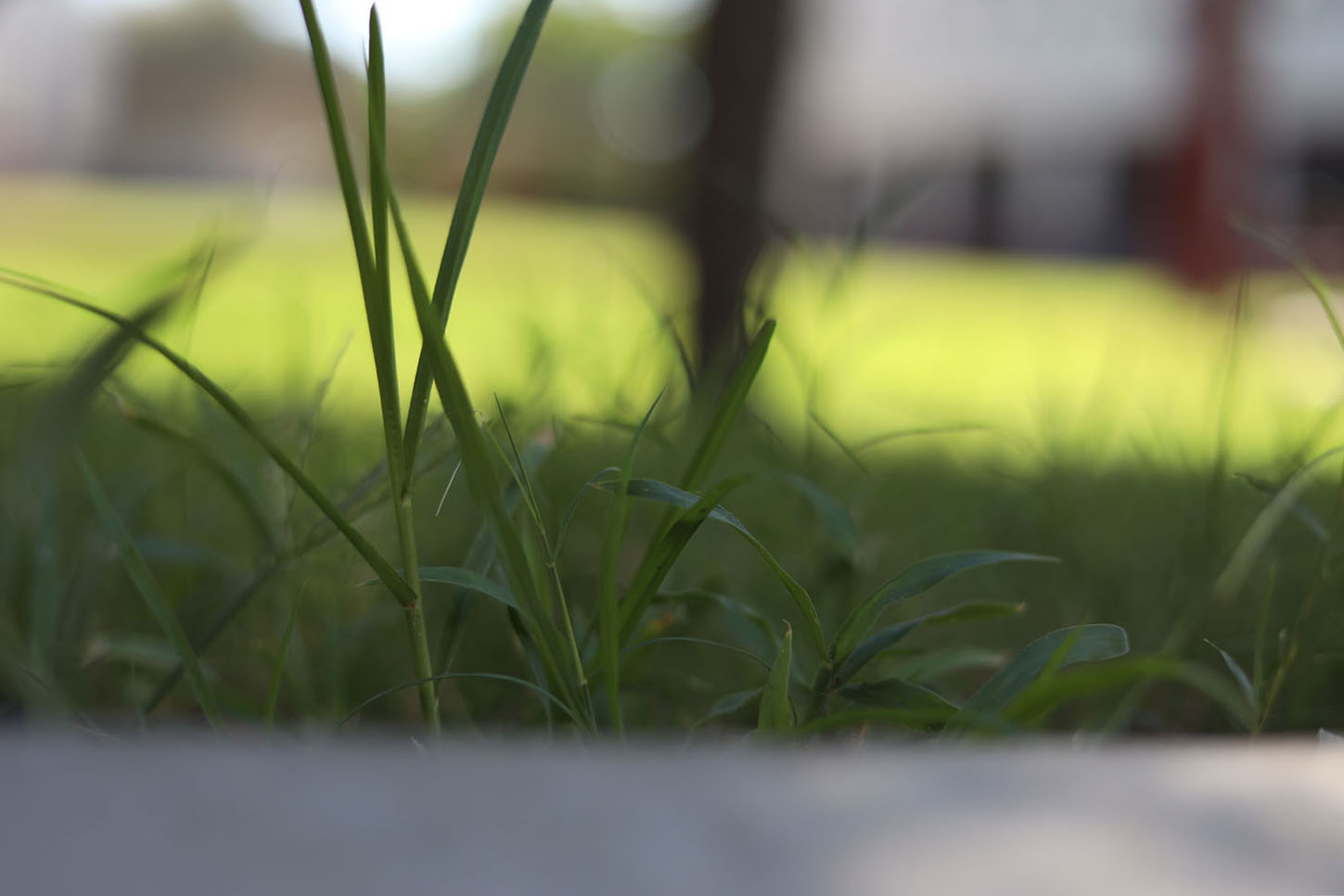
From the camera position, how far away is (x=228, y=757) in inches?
14.0

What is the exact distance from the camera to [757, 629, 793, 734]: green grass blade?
0.48 metres

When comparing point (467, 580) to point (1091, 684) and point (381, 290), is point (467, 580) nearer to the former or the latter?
point (381, 290)

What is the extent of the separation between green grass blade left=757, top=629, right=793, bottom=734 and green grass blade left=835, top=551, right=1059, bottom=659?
0.13ft

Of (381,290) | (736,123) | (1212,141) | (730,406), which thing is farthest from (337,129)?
(1212,141)

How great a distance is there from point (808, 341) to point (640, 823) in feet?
5.13

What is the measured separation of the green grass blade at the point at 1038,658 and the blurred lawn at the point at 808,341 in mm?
285

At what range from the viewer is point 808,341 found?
6.11 ft

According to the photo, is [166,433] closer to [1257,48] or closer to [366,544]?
[366,544]

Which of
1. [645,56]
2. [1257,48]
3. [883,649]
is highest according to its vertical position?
[645,56]

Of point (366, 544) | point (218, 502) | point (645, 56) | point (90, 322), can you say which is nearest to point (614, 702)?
point (366, 544)

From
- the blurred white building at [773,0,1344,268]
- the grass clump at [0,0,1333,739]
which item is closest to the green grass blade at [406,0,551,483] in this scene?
the grass clump at [0,0,1333,739]

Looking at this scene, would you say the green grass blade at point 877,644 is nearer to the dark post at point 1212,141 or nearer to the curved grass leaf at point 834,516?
the curved grass leaf at point 834,516

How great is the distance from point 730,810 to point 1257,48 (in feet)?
27.7

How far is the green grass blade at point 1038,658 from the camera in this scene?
50 cm
